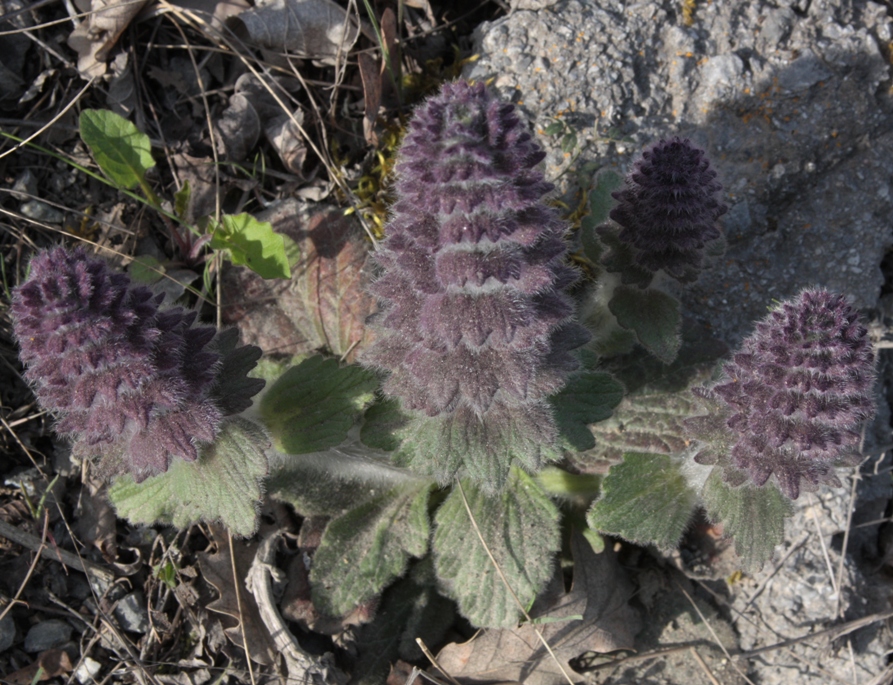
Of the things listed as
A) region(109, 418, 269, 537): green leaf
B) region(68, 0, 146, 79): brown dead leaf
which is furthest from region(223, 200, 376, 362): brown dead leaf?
region(68, 0, 146, 79): brown dead leaf

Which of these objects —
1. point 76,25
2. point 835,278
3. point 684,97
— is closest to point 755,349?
point 835,278

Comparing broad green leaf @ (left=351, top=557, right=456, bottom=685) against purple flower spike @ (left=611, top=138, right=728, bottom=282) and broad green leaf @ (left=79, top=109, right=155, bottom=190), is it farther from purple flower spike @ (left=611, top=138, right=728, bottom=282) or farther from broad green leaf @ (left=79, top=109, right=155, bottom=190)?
broad green leaf @ (left=79, top=109, right=155, bottom=190)

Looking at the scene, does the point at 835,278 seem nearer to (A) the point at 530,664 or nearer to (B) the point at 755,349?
(B) the point at 755,349

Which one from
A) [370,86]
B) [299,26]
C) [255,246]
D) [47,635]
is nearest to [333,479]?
[255,246]

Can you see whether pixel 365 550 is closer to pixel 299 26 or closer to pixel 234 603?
pixel 234 603

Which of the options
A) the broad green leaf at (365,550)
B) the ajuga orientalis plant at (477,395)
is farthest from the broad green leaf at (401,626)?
the broad green leaf at (365,550)

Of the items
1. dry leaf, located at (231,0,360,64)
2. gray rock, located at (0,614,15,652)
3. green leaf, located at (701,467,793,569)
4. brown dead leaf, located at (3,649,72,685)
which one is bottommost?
brown dead leaf, located at (3,649,72,685)
